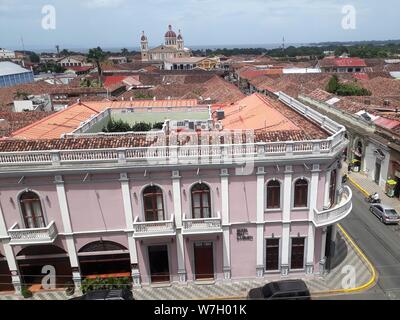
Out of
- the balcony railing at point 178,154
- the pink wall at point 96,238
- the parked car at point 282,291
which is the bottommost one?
the parked car at point 282,291

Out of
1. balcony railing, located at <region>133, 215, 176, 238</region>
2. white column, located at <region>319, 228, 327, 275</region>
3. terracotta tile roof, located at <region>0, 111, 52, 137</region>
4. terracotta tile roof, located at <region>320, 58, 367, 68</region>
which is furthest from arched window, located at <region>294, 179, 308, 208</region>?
terracotta tile roof, located at <region>320, 58, 367, 68</region>

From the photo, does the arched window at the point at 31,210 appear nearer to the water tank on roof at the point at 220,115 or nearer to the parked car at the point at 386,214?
the water tank on roof at the point at 220,115

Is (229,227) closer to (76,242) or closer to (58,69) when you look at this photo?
(76,242)

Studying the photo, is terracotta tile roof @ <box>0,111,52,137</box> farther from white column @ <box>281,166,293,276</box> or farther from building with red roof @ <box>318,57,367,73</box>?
building with red roof @ <box>318,57,367,73</box>

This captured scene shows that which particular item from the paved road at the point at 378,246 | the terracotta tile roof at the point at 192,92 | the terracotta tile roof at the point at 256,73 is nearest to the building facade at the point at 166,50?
the terracotta tile roof at the point at 256,73

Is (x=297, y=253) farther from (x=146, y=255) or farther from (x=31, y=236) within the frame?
(x=31, y=236)

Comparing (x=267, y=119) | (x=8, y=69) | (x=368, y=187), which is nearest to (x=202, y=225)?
(x=267, y=119)
